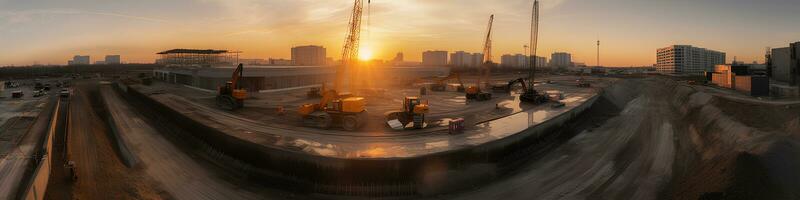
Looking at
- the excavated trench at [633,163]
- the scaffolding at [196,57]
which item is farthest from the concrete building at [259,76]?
the excavated trench at [633,163]

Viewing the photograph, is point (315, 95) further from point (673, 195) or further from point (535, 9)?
point (673, 195)

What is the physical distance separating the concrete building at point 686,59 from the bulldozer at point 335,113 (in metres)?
174

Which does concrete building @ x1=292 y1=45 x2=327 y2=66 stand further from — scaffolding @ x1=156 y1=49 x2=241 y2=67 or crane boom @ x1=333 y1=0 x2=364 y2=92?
crane boom @ x1=333 y1=0 x2=364 y2=92

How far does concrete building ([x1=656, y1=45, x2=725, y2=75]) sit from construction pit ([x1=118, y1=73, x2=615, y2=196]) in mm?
165904

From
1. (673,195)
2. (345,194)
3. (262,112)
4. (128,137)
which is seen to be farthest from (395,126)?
(128,137)

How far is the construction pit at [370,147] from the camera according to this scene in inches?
724

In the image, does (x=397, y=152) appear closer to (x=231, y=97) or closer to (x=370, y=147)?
(x=370, y=147)

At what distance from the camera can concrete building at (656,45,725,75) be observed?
164 m

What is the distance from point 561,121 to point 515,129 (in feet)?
24.8

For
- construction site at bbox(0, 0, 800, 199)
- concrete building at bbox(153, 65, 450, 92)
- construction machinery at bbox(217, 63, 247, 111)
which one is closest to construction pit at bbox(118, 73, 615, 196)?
construction site at bbox(0, 0, 800, 199)

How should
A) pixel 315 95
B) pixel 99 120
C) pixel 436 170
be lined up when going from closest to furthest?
pixel 436 170
pixel 99 120
pixel 315 95

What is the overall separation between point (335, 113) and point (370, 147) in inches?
253

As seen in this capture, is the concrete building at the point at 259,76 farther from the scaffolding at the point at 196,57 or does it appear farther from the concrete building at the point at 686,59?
the concrete building at the point at 686,59

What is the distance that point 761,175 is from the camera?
15.7 metres
